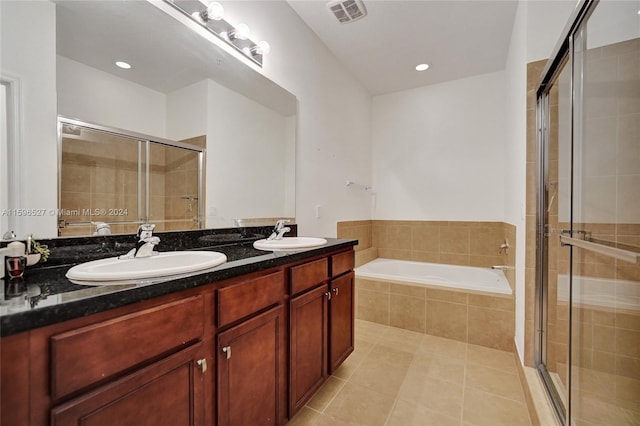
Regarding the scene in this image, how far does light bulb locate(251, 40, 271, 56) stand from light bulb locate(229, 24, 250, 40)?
8 cm

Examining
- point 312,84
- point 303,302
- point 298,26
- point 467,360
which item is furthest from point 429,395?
point 298,26

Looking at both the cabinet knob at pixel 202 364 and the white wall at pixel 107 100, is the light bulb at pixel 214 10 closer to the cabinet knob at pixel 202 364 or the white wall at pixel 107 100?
the white wall at pixel 107 100

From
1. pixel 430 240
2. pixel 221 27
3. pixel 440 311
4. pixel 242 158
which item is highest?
pixel 221 27

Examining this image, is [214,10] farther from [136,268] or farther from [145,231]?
[136,268]

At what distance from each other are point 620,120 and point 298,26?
7.03 feet

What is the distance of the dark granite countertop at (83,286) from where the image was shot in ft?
1.86

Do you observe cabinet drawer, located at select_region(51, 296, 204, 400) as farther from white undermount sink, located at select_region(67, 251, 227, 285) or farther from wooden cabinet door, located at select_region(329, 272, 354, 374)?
wooden cabinet door, located at select_region(329, 272, 354, 374)

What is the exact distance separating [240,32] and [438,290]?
8.08ft

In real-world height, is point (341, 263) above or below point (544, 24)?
below

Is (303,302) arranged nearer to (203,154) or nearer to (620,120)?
(203,154)

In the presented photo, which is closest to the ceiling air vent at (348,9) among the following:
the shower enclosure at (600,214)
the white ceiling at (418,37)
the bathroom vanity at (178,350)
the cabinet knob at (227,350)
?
the white ceiling at (418,37)

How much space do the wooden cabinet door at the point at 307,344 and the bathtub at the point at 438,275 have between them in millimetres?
1274

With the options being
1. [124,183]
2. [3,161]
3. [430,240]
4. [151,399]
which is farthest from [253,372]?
[430,240]

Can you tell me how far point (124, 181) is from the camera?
47.1 inches
